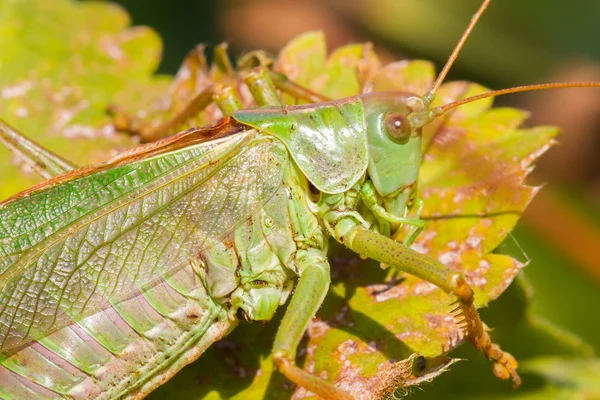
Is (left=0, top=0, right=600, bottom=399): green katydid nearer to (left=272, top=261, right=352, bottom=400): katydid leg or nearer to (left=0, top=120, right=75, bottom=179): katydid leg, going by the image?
(left=272, top=261, right=352, bottom=400): katydid leg

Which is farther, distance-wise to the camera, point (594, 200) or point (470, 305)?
point (594, 200)

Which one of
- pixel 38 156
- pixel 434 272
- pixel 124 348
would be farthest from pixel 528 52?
→ pixel 124 348

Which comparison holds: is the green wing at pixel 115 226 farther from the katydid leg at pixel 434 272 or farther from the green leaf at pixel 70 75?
the green leaf at pixel 70 75

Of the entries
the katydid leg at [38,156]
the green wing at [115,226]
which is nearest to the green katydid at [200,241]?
the green wing at [115,226]

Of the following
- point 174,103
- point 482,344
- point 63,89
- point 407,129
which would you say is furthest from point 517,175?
point 63,89

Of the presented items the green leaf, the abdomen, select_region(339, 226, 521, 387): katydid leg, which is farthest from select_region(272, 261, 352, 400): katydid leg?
the green leaf

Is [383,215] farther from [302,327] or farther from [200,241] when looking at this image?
[200,241]

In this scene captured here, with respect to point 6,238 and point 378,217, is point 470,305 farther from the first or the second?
point 6,238

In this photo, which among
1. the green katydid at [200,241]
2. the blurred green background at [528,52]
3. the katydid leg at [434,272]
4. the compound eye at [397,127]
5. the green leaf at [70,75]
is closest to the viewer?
the katydid leg at [434,272]
